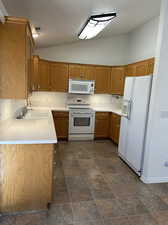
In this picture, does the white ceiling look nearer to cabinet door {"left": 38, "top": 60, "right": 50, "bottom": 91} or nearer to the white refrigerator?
cabinet door {"left": 38, "top": 60, "right": 50, "bottom": 91}

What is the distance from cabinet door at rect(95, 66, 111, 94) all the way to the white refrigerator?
5.31ft

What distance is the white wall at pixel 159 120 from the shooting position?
8.20 ft

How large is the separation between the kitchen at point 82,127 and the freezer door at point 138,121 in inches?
0.7

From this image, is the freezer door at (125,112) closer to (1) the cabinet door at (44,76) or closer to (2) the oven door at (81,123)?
(2) the oven door at (81,123)

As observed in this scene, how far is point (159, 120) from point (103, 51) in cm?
328

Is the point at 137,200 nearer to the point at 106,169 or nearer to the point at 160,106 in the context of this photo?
the point at 106,169

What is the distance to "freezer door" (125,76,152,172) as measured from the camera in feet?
9.17

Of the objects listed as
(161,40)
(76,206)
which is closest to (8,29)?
(161,40)

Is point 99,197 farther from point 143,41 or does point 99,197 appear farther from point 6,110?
point 143,41

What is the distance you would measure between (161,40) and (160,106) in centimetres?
101

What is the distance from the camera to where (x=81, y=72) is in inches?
190

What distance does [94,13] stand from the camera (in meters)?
2.68

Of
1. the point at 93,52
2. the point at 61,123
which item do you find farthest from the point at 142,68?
the point at 61,123

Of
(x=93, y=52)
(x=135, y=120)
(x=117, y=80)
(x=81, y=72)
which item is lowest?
(x=135, y=120)
